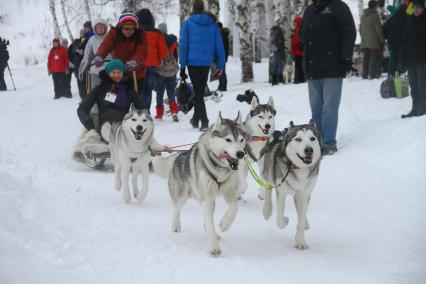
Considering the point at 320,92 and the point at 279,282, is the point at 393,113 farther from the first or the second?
the point at 279,282

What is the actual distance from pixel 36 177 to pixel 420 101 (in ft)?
→ 16.7

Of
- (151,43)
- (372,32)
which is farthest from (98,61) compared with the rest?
(372,32)

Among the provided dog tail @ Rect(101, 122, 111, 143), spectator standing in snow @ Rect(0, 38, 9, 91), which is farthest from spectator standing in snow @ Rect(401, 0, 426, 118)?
spectator standing in snow @ Rect(0, 38, 9, 91)

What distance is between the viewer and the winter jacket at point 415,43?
6.64m

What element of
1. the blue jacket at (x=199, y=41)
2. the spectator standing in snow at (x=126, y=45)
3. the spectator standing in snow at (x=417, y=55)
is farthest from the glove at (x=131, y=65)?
the spectator standing in snow at (x=417, y=55)

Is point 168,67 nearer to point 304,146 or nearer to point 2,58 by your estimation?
point 304,146

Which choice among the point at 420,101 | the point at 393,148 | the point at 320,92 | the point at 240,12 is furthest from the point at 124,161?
the point at 240,12

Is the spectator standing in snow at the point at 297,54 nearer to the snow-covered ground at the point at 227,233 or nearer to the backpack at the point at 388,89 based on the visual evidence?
the backpack at the point at 388,89

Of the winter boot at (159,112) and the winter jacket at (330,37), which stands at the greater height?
the winter jacket at (330,37)

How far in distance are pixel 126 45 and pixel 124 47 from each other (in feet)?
0.12

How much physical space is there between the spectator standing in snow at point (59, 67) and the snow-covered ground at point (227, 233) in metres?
8.47

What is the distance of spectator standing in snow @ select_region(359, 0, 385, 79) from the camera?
407 inches

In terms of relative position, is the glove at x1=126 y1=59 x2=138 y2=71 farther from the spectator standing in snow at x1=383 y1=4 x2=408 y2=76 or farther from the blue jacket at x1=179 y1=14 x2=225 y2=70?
the spectator standing in snow at x1=383 y1=4 x2=408 y2=76

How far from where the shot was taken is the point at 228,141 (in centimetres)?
324
